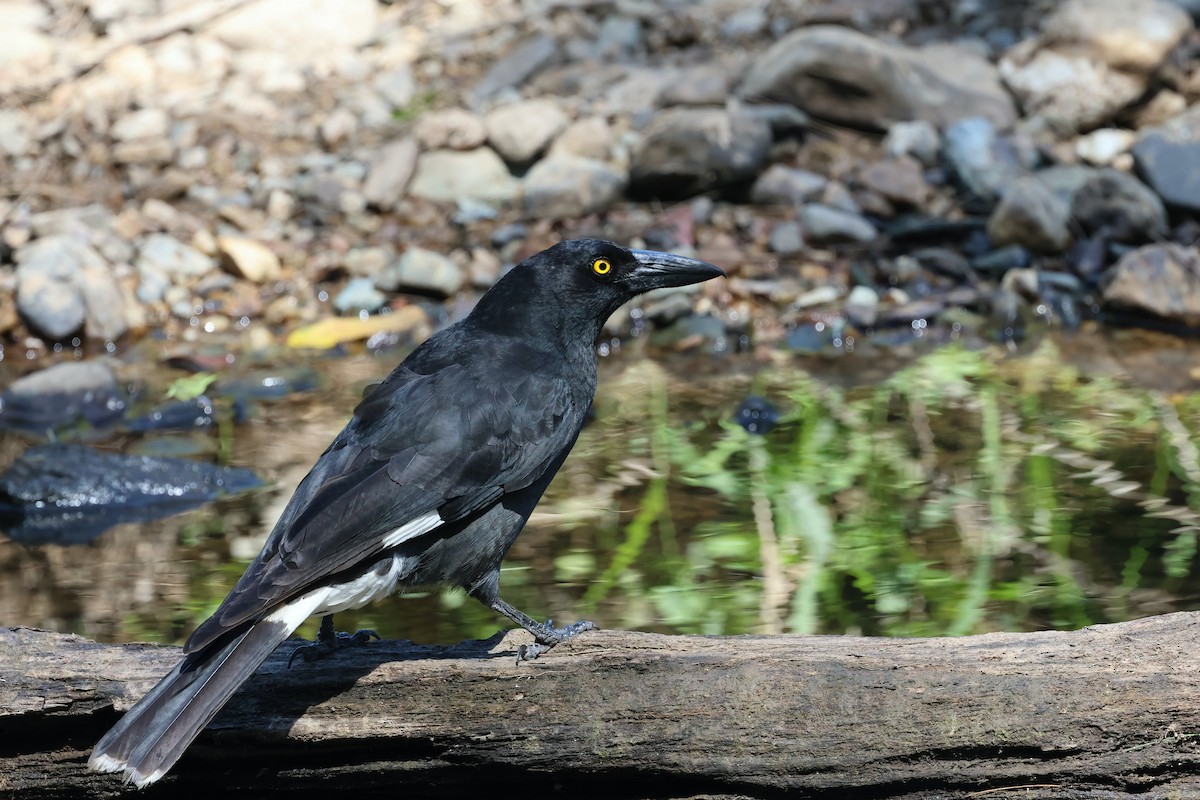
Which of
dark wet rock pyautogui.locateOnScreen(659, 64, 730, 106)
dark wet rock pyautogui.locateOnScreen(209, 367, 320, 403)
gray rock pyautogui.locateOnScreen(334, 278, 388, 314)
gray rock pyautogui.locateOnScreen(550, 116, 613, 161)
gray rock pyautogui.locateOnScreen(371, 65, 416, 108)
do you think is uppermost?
dark wet rock pyautogui.locateOnScreen(659, 64, 730, 106)

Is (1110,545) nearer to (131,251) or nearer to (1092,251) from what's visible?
(1092,251)

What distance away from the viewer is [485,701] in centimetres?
307

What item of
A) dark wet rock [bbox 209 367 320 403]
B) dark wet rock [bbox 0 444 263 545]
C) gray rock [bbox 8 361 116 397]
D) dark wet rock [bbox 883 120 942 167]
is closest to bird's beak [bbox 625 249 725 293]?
dark wet rock [bbox 0 444 263 545]

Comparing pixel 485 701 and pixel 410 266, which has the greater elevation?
pixel 485 701

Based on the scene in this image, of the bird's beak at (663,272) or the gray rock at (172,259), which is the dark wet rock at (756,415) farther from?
the gray rock at (172,259)

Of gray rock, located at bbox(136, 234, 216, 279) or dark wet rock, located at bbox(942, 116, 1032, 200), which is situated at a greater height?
dark wet rock, located at bbox(942, 116, 1032, 200)

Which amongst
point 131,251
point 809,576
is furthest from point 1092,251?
point 131,251

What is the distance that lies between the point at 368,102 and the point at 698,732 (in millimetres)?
7797

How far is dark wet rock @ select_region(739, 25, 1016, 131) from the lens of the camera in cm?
927

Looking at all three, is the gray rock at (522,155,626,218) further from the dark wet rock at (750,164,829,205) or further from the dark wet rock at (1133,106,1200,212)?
the dark wet rock at (1133,106,1200,212)

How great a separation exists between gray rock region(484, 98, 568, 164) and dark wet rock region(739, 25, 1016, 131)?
4.27ft

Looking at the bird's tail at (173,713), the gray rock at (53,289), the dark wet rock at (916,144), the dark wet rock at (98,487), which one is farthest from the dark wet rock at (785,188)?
the bird's tail at (173,713)

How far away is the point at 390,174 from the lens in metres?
9.15

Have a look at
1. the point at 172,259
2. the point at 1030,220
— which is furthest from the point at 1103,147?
the point at 172,259
